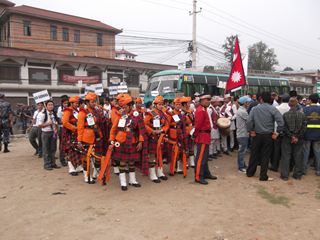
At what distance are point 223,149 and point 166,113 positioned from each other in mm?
3446

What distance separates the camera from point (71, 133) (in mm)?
6859

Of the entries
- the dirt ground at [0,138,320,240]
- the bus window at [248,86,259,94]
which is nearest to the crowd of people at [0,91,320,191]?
the dirt ground at [0,138,320,240]

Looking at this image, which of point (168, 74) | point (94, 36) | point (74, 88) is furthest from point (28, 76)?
point (168, 74)

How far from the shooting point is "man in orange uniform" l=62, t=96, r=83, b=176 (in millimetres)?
6695

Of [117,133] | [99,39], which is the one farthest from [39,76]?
[117,133]

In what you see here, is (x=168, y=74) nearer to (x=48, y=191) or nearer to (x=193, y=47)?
(x=193, y=47)

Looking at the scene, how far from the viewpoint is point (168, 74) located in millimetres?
15523

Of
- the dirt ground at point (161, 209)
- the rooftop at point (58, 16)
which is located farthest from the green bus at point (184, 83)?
the rooftop at point (58, 16)

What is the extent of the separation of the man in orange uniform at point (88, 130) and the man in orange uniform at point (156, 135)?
1111mm

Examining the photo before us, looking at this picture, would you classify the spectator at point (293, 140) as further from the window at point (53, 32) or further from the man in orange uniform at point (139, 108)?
the window at point (53, 32)

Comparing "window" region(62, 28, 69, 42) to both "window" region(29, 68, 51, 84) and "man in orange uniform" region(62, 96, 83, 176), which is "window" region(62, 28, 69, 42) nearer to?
"window" region(29, 68, 51, 84)

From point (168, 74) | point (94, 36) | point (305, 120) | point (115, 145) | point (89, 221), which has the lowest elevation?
Result: point (89, 221)

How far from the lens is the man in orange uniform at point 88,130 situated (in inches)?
240

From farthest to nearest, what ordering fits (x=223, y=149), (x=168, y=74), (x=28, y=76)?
1. (x=28, y=76)
2. (x=168, y=74)
3. (x=223, y=149)
